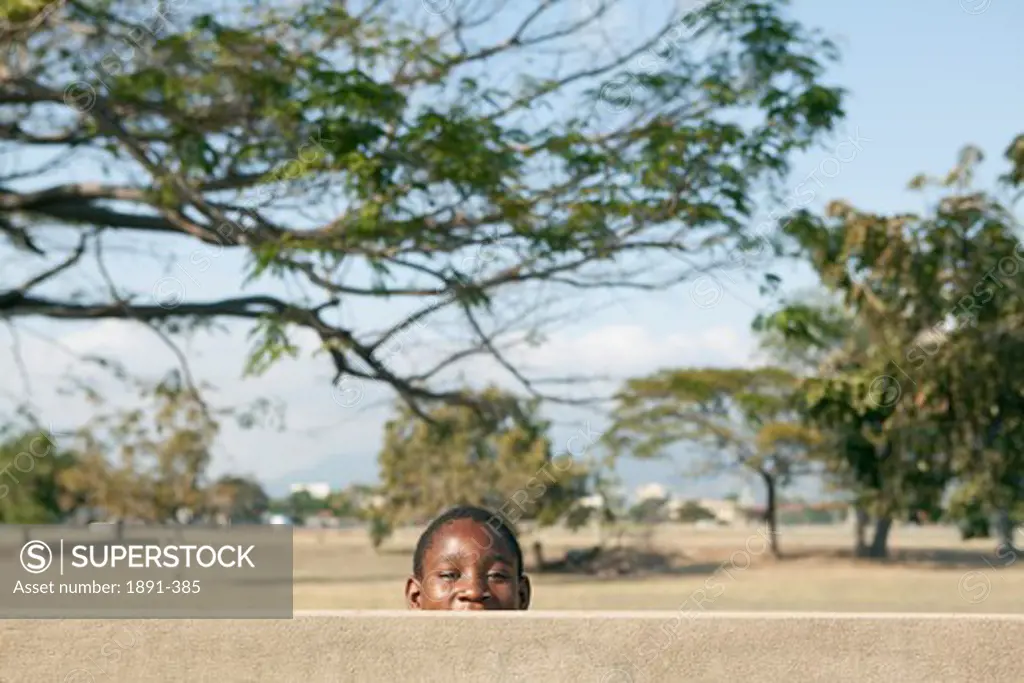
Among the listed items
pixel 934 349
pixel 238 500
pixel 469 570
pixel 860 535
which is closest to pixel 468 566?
pixel 469 570

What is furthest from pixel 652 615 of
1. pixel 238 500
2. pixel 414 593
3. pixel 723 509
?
pixel 723 509

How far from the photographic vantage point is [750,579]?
4319cm

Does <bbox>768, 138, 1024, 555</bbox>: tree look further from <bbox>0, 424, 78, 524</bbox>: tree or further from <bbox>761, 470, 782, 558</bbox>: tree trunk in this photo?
<bbox>761, 470, 782, 558</bbox>: tree trunk

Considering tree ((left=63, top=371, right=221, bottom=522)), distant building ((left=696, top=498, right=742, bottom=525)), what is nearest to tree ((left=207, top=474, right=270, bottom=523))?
tree ((left=63, top=371, right=221, bottom=522))

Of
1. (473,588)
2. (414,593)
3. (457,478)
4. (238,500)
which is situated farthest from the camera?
(457,478)

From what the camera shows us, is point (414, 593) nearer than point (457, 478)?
Yes

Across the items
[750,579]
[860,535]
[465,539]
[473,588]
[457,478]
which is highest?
[457,478]

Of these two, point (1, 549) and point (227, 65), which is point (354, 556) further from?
point (1, 549)

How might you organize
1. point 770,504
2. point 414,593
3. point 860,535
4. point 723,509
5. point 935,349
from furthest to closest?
point 723,509 < point 860,535 < point 770,504 < point 935,349 < point 414,593

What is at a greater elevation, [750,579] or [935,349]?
[935,349]

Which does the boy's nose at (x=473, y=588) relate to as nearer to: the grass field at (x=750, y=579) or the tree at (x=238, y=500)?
the grass field at (x=750, y=579)

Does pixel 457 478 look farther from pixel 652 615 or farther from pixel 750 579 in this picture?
pixel 652 615

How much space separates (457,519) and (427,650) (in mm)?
907

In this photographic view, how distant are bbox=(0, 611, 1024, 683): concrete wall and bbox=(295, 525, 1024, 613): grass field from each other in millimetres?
21289
